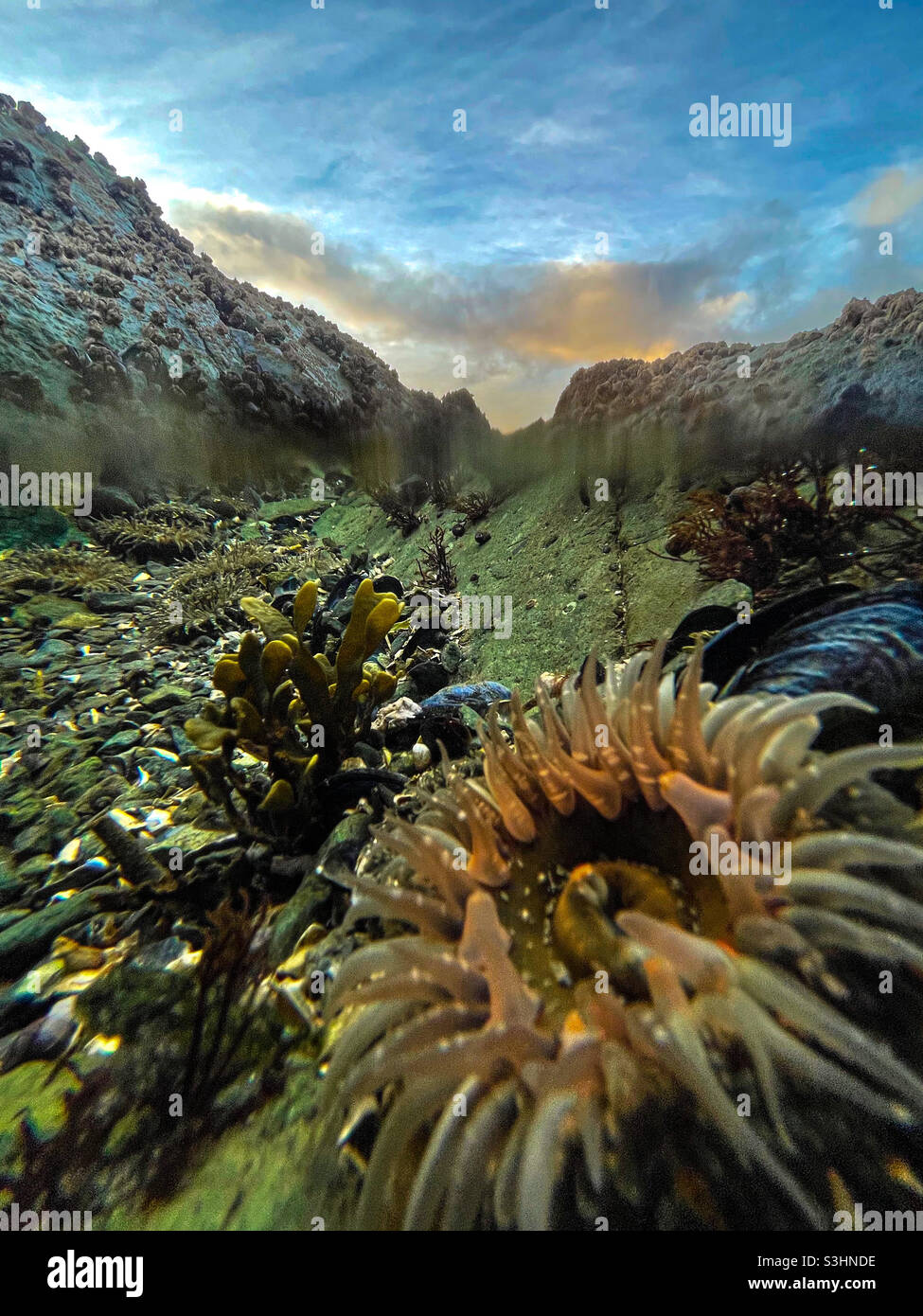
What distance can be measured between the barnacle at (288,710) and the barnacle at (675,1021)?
1210 mm

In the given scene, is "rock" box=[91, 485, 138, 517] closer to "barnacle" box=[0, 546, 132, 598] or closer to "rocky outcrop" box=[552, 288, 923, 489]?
"barnacle" box=[0, 546, 132, 598]

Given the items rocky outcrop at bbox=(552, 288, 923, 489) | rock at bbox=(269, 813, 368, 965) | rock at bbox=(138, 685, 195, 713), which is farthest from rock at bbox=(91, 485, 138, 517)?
rock at bbox=(269, 813, 368, 965)

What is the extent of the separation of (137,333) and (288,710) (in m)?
11.5

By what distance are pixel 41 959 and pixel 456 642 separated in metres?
3.59

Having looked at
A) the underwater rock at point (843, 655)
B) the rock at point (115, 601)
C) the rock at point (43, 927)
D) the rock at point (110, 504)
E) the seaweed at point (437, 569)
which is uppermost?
the rock at point (110, 504)

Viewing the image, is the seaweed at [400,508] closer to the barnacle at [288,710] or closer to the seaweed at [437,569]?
the seaweed at [437,569]

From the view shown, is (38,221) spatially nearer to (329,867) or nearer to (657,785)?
(329,867)

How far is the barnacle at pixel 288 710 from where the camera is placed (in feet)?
7.38

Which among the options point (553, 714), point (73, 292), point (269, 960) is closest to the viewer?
point (553, 714)

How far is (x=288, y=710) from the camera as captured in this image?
252 centimetres

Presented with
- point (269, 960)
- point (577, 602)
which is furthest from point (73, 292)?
point (269, 960)

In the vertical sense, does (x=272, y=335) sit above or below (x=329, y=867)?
above

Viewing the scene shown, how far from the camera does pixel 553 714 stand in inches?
62.7

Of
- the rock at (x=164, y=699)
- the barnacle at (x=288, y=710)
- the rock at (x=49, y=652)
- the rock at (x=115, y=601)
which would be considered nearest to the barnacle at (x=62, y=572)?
the rock at (x=115, y=601)
